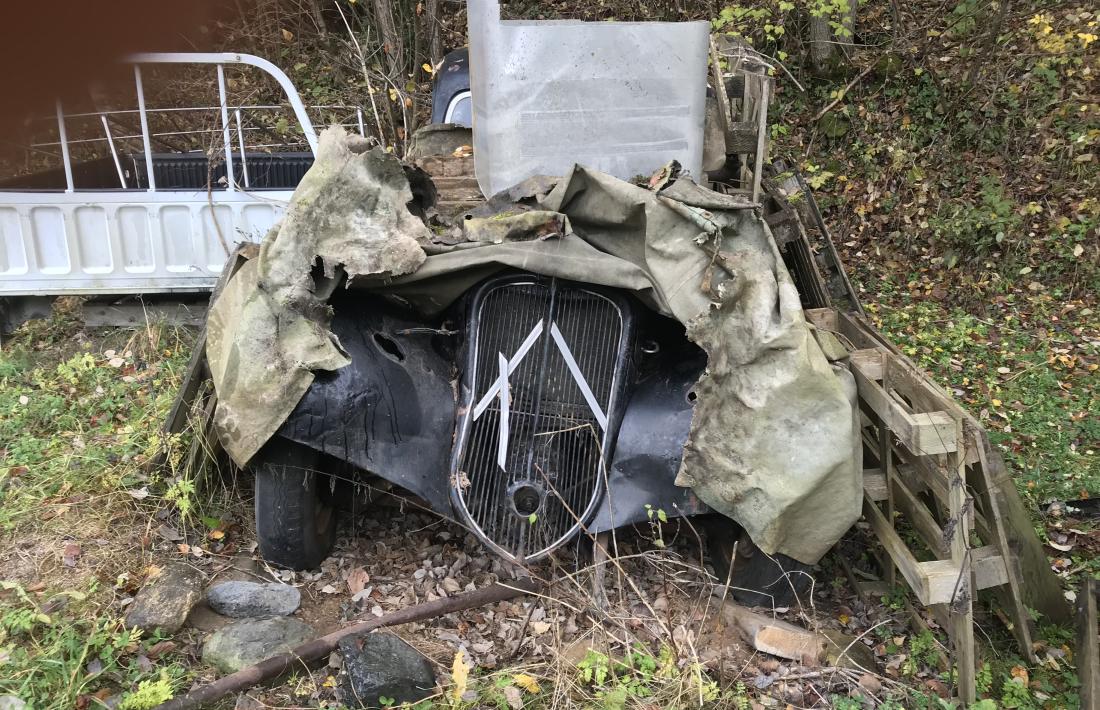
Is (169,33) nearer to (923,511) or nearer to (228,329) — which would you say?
(228,329)

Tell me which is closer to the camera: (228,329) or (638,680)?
(638,680)

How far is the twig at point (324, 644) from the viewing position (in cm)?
286

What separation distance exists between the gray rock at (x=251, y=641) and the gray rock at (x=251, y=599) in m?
0.09

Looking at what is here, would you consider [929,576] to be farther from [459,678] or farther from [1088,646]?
[459,678]

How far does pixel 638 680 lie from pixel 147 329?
169 inches

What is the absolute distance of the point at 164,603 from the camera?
3.24 metres

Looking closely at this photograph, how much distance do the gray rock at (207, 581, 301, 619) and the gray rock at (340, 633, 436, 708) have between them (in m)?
0.49

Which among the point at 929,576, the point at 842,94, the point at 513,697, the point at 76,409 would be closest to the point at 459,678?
the point at 513,697

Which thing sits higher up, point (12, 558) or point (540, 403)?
point (540, 403)

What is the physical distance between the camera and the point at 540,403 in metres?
3.46

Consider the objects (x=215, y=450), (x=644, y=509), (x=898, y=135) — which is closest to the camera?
(x=644, y=509)

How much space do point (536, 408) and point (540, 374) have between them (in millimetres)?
144

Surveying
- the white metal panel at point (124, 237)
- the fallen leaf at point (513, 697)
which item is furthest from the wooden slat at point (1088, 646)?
the white metal panel at point (124, 237)

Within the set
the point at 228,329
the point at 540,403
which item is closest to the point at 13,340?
the point at 228,329
